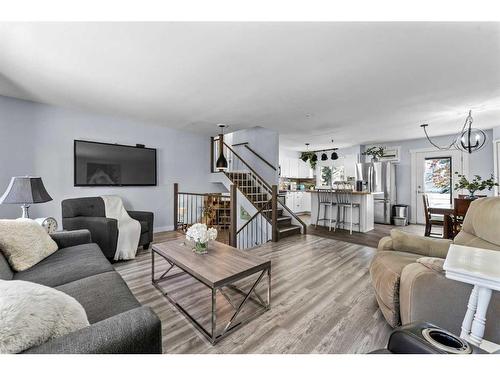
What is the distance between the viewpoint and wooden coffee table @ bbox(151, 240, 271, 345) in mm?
1542

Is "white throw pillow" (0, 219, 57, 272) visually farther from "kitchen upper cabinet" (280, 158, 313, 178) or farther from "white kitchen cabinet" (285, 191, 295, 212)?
"kitchen upper cabinet" (280, 158, 313, 178)

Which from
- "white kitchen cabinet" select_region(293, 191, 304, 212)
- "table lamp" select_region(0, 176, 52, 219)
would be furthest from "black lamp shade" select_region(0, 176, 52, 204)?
"white kitchen cabinet" select_region(293, 191, 304, 212)

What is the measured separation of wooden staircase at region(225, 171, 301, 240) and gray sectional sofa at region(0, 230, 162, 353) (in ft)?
9.32

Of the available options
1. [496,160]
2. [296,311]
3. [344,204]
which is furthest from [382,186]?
[296,311]

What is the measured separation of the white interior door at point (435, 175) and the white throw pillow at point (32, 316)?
24.2 ft

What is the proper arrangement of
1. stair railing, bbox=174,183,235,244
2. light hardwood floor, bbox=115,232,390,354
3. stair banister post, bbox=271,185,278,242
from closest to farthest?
light hardwood floor, bbox=115,232,390,354 → stair banister post, bbox=271,185,278,242 → stair railing, bbox=174,183,235,244

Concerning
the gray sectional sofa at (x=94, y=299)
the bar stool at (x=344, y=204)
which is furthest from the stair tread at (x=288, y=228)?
the gray sectional sofa at (x=94, y=299)

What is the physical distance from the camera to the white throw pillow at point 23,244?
1610 mm

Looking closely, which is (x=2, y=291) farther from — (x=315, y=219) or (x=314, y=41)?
(x=315, y=219)

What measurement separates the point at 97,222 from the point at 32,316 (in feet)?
8.69

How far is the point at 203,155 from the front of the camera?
570cm

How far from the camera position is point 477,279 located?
100 centimetres

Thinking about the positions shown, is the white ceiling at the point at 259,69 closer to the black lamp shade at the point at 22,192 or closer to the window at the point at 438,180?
the black lamp shade at the point at 22,192

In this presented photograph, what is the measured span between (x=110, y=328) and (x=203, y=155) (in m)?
5.17
